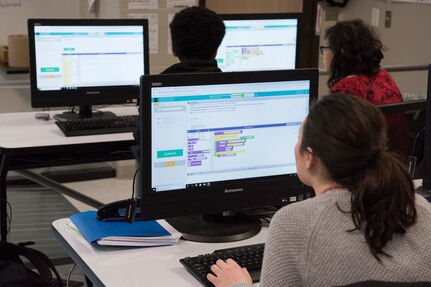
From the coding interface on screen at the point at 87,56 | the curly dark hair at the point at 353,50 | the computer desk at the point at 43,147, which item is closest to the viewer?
the computer desk at the point at 43,147

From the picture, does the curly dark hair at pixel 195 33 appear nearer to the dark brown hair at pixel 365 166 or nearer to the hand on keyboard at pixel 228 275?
the hand on keyboard at pixel 228 275

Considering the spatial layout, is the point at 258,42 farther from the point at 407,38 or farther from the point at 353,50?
the point at 407,38

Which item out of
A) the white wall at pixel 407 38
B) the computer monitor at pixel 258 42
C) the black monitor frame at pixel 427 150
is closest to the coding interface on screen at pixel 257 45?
the computer monitor at pixel 258 42

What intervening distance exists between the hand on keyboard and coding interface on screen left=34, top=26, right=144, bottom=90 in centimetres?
190

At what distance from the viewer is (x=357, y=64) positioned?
327 cm

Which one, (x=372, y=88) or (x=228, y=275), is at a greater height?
(x=372, y=88)

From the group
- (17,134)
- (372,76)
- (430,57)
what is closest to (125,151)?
(17,134)

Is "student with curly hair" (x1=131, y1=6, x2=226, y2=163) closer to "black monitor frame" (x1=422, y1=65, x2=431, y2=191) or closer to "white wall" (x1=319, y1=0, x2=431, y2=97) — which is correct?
"black monitor frame" (x1=422, y1=65, x2=431, y2=191)

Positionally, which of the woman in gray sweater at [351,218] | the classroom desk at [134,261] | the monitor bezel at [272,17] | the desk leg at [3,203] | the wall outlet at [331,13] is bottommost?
the desk leg at [3,203]

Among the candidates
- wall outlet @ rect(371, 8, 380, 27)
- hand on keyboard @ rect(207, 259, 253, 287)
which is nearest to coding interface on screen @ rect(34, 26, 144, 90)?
hand on keyboard @ rect(207, 259, 253, 287)

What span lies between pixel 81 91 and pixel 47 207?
1395 millimetres

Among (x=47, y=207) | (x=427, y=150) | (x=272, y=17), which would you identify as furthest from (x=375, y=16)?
(x=427, y=150)

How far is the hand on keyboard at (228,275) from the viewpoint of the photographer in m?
1.67

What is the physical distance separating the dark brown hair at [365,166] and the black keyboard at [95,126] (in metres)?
2.03
